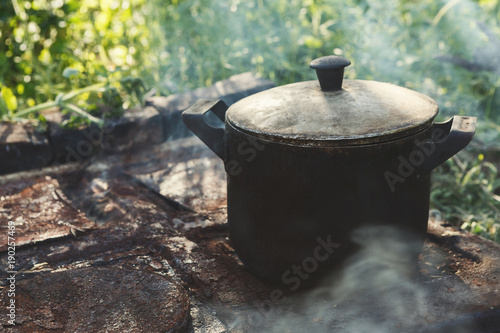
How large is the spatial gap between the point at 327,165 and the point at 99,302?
92cm

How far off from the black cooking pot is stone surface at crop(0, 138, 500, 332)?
0.45 feet

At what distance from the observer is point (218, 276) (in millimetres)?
1947

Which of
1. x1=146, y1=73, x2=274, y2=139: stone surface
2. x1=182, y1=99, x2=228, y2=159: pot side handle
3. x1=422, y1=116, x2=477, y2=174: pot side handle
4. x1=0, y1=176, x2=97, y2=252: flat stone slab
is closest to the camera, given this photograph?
x1=422, y1=116, x2=477, y2=174: pot side handle

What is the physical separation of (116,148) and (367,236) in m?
2.09

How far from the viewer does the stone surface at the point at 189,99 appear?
3.32 meters

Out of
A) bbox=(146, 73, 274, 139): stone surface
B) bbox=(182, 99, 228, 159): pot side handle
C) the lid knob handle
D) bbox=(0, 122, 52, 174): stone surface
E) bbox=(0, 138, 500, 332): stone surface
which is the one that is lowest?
bbox=(0, 138, 500, 332): stone surface

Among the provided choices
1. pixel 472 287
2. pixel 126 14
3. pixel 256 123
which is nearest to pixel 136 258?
pixel 256 123

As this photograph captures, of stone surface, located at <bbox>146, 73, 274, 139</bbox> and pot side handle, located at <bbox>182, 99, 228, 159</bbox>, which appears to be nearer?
pot side handle, located at <bbox>182, 99, 228, 159</bbox>

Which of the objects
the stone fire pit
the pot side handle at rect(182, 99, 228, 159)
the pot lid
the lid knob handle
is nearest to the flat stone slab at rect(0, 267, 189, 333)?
the stone fire pit

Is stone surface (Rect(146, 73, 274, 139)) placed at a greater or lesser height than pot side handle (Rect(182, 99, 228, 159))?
lesser

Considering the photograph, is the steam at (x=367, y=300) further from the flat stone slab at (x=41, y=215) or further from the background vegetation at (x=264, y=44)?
the background vegetation at (x=264, y=44)

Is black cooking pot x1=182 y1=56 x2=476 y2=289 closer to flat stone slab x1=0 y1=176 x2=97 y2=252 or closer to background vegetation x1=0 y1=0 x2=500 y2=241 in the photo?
flat stone slab x1=0 y1=176 x2=97 y2=252

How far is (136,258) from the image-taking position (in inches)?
81.4

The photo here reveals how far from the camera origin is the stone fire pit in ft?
5.33
